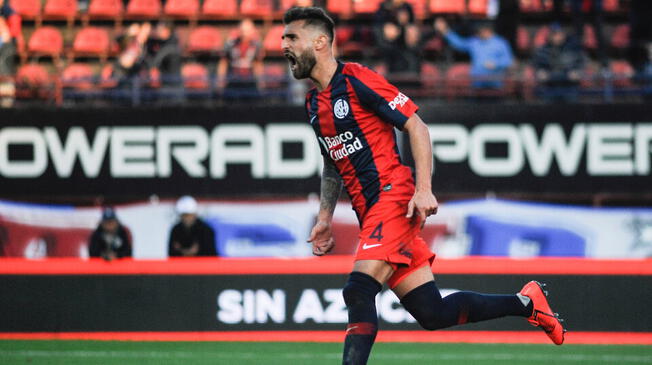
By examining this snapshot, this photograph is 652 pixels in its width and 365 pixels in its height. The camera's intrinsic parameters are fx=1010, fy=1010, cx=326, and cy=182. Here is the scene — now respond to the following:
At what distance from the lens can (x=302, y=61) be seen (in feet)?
17.8

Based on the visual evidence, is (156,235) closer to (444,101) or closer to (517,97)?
(444,101)

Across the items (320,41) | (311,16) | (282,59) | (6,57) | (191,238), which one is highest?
(311,16)

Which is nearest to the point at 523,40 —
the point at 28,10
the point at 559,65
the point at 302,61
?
the point at 559,65

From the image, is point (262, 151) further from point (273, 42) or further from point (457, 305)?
point (457, 305)

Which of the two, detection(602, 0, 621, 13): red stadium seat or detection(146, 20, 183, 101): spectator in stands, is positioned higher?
detection(602, 0, 621, 13): red stadium seat

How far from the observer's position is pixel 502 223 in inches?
572

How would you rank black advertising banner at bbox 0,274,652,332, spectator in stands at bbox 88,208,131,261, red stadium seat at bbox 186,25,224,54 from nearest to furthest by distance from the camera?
black advertising banner at bbox 0,274,652,332 → spectator in stands at bbox 88,208,131,261 → red stadium seat at bbox 186,25,224,54

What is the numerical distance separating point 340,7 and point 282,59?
1.27 metres

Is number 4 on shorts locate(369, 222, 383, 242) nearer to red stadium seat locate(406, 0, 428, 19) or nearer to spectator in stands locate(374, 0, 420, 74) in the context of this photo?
spectator in stands locate(374, 0, 420, 74)

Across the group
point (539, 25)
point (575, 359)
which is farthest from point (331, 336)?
point (539, 25)

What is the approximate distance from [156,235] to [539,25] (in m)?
7.01

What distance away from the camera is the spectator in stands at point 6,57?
13.9 metres

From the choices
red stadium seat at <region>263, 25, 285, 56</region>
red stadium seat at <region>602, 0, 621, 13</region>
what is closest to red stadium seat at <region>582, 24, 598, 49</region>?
red stadium seat at <region>602, 0, 621, 13</region>

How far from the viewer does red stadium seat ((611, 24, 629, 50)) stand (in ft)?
52.4
